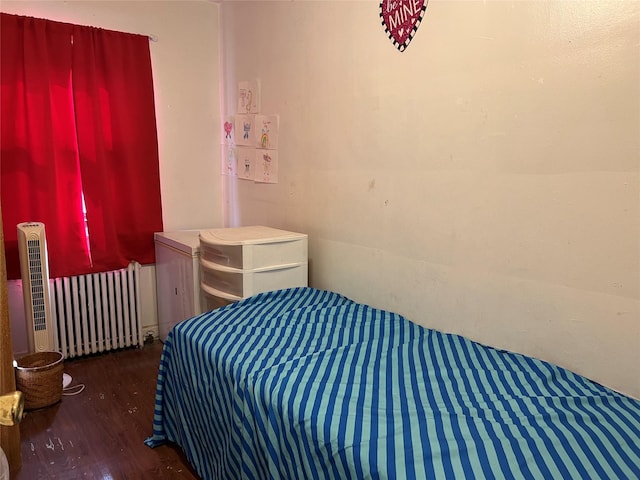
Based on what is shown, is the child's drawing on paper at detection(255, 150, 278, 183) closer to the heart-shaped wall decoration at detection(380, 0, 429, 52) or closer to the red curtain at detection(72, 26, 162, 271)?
the red curtain at detection(72, 26, 162, 271)

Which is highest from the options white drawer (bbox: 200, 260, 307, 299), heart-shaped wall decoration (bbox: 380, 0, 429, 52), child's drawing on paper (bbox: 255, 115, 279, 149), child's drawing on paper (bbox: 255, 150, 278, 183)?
heart-shaped wall decoration (bbox: 380, 0, 429, 52)

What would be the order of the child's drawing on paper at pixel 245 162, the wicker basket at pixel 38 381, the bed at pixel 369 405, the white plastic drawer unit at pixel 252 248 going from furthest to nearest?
the child's drawing on paper at pixel 245 162, the wicker basket at pixel 38 381, the white plastic drawer unit at pixel 252 248, the bed at pixel 369 405

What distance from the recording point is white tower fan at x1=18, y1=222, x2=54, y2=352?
267 centimetres

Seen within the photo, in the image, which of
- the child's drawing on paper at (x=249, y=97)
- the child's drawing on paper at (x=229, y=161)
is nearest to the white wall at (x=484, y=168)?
the child's drawing on paper at (x=249, y=97)

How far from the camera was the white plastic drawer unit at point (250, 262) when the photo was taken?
2.51m

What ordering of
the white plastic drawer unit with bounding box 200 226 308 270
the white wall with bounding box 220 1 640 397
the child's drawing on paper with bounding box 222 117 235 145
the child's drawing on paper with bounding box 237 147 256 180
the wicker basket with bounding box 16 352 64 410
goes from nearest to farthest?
the white wall with bounding box 220 1 640 397, the white plastic drawer unit with bounding box 200 226 308 270, the wicker basket with bounding box 16 352 64 410, the child's drawing on paper with bounding box 237 147 256 180, the child's drawing on paper with bounding box 222 117 235 145

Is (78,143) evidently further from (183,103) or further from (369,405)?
(369,405)

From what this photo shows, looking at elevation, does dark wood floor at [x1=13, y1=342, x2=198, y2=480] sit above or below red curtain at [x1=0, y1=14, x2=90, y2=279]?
below

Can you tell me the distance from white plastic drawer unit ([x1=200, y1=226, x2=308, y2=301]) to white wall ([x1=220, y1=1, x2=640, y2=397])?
0.62 feet

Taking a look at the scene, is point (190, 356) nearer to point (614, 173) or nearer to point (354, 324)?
point (354, 324)

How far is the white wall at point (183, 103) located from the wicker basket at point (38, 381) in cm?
93

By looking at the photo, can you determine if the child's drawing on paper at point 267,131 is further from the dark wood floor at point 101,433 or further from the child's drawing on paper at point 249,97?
the dark wood floor at point 101,433

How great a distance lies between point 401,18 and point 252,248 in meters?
1.29

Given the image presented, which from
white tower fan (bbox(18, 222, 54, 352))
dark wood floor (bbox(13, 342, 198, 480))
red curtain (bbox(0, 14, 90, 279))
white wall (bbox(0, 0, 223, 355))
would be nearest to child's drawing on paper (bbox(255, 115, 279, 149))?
white wall (bbox(0, 0, 223, 355))
